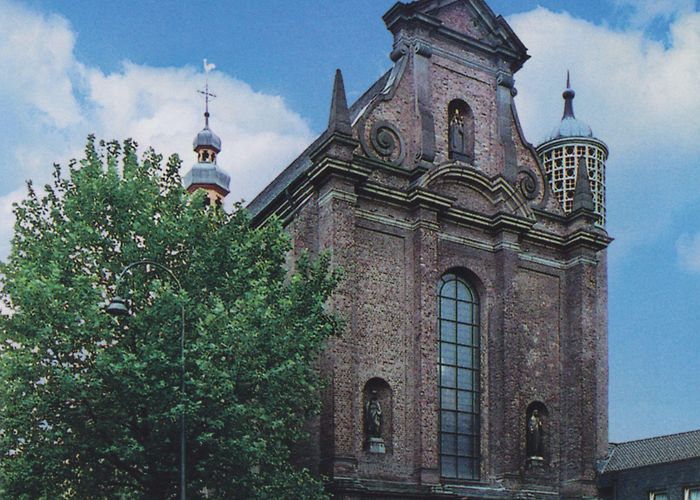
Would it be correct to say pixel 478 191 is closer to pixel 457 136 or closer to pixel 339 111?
pixel 457 136

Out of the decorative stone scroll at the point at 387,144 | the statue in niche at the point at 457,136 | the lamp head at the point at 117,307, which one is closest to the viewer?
the lamp head at the point at 117,307

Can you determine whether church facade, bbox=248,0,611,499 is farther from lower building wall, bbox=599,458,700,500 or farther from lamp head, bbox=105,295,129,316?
lamp head, bbox=105,295,129,316

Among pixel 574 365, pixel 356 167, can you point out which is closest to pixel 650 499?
pixel 574 365

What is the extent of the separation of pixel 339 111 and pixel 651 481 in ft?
59.2

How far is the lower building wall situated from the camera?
32875mm

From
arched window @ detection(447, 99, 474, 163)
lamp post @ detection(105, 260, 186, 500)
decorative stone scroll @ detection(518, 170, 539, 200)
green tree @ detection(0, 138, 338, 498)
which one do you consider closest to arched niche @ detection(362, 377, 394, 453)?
green tree @ detection(0, 138, 338, 498)

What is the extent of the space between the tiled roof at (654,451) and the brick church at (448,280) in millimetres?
3794

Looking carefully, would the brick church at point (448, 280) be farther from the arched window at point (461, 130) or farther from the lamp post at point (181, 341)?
the lamp post at point (181, 341)

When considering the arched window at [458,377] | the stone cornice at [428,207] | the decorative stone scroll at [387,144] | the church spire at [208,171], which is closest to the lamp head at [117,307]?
the stone cornice at [428,207]

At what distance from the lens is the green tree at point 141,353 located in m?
19.9

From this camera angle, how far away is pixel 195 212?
22672 mm

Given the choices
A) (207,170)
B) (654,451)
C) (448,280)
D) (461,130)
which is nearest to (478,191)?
(461,130)

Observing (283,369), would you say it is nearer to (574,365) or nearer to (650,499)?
(574,365)

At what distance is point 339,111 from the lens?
2889 centimetres
